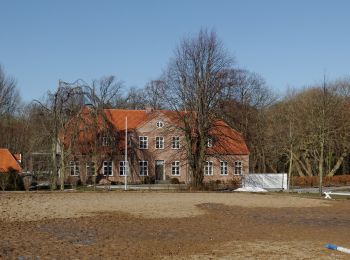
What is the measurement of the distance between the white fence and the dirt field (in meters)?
25.3

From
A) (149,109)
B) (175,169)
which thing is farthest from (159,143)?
(149,109)

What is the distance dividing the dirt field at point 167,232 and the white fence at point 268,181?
25312 mm

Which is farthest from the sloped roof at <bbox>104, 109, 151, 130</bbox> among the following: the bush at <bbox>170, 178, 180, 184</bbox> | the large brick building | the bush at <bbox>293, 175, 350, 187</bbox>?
the bush at <bbox>293, 175, 350, 187</bbox>

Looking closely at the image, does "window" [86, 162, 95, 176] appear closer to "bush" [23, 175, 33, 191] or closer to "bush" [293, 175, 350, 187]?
"bush" [23, 175, 33, 191]

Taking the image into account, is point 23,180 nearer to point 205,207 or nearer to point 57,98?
point 57,98

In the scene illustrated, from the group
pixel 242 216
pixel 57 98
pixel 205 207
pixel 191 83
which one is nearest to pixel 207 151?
pixel 191 83

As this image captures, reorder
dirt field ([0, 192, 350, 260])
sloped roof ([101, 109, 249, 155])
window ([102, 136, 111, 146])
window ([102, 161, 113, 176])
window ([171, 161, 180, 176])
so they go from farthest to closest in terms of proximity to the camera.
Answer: window ([171, 161, 180, 176]) < window ([102, 161, 113, 176]) < window ([102, 136, 111, 146]) < sloped roof ([101, 109, 249, 155]) < dirt field ([0, 192, 350, 260])

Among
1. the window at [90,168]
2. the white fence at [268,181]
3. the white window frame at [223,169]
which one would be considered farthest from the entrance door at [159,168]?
the white fence at [268,181]

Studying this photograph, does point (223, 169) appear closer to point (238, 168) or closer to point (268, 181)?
point (238, 168)

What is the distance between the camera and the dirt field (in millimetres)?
13031

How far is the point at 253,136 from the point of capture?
75000mm

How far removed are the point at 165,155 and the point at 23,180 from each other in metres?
22.7

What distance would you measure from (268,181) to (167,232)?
3803 centimetres

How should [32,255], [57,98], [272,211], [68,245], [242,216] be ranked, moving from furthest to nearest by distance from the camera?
[57,98] < [272,211] < [242,216] < [68,245] < [32,255]
